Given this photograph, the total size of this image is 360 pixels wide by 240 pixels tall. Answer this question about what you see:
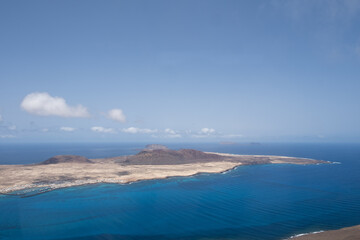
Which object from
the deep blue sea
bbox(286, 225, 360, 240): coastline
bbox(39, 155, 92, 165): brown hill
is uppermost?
bbox(39, 155, 92, 165): brown hill

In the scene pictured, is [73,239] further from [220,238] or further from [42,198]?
[42,198]

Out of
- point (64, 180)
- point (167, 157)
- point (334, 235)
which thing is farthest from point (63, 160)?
point (334, 235)

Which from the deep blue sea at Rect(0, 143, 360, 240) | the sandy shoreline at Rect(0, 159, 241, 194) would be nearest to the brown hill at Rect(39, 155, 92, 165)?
the sandy shoreline at Rect(0, 159, 241, 194)

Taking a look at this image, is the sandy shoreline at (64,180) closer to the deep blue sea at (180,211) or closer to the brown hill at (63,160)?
the deep blue sea at (180,211)

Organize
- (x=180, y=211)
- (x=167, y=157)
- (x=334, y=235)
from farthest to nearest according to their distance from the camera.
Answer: (x=167, y=157) < (x=180, y=211) < (x=334, y=235)

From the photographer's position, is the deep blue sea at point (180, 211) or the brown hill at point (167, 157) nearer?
the deep blue sea at point (180, 211)

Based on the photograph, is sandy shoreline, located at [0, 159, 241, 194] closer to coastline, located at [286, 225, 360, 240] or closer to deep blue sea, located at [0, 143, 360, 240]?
deep blue sea, located at [0, 143, 360, 240]

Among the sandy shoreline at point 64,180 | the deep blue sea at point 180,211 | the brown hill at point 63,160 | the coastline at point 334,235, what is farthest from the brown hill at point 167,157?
the coastline at point 334,235

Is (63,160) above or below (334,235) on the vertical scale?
Result: above

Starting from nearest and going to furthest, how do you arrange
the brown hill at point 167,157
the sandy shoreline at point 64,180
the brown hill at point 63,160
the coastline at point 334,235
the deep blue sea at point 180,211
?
the coastline at point 334,235, the deep blue sea at point 180,211, the sandy shoreline at point 64,180, the brown hill at point 63,160, the brown hill at point 167,157

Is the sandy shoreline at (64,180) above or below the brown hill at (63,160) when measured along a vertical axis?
below

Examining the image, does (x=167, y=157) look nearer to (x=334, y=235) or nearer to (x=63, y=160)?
(x=63, y=160)

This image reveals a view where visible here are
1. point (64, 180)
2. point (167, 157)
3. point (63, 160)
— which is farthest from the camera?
point (167, 157)

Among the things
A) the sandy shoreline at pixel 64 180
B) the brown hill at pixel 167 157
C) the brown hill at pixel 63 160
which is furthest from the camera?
the brown hill at pixel 167 157
